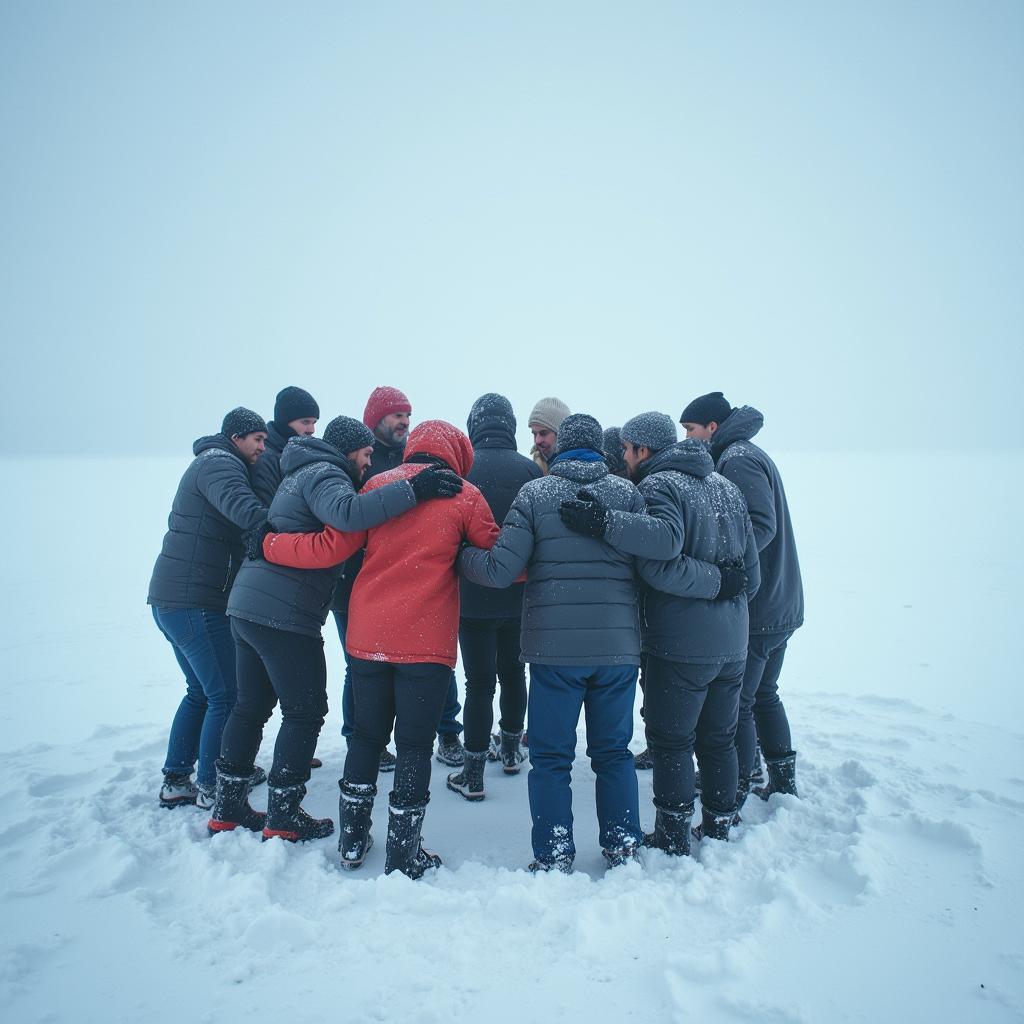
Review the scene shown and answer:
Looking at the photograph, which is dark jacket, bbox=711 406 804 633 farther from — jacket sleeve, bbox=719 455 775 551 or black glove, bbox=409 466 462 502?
black glove, bbox=409 466 462 502

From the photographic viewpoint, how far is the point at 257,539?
9.86ft

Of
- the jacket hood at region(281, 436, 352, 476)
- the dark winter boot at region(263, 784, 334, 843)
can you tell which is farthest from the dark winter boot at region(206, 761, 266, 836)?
the jacket hood at region(281, 436, 352, 476)

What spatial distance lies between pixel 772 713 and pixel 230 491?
125 inches

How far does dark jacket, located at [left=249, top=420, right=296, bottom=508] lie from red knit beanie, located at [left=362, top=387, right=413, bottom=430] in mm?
576

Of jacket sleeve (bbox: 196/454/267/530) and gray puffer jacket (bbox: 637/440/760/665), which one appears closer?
gray puffer jacket (bbox: 637/440/760/665)

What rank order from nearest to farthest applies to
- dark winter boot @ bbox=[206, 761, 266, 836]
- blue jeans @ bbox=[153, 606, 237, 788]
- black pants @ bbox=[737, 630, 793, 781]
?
1. dark winter boot @ bbox=[206, 761, 266, 836]
2. black pants @ bbox=[737, 630, 793, 781]
3. blue jeans @ bbox=[153, 606, 237, 788]

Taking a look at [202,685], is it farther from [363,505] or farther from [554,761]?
[554,761]

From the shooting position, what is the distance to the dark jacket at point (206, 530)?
332 centimetres

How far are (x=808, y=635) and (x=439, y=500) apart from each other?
6.25 m

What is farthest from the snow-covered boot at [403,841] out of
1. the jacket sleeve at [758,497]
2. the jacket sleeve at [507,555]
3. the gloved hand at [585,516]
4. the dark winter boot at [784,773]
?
the jacket sleeve at [758,497]

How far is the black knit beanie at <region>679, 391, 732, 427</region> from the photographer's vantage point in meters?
3.73

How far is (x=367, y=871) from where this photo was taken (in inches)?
111

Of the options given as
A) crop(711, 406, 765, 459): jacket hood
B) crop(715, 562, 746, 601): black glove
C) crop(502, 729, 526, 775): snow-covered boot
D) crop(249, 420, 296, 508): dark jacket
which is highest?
crop(711, 406, 765, 459): jacket hood

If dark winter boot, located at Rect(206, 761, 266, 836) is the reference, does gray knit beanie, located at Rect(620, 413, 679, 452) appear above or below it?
above
